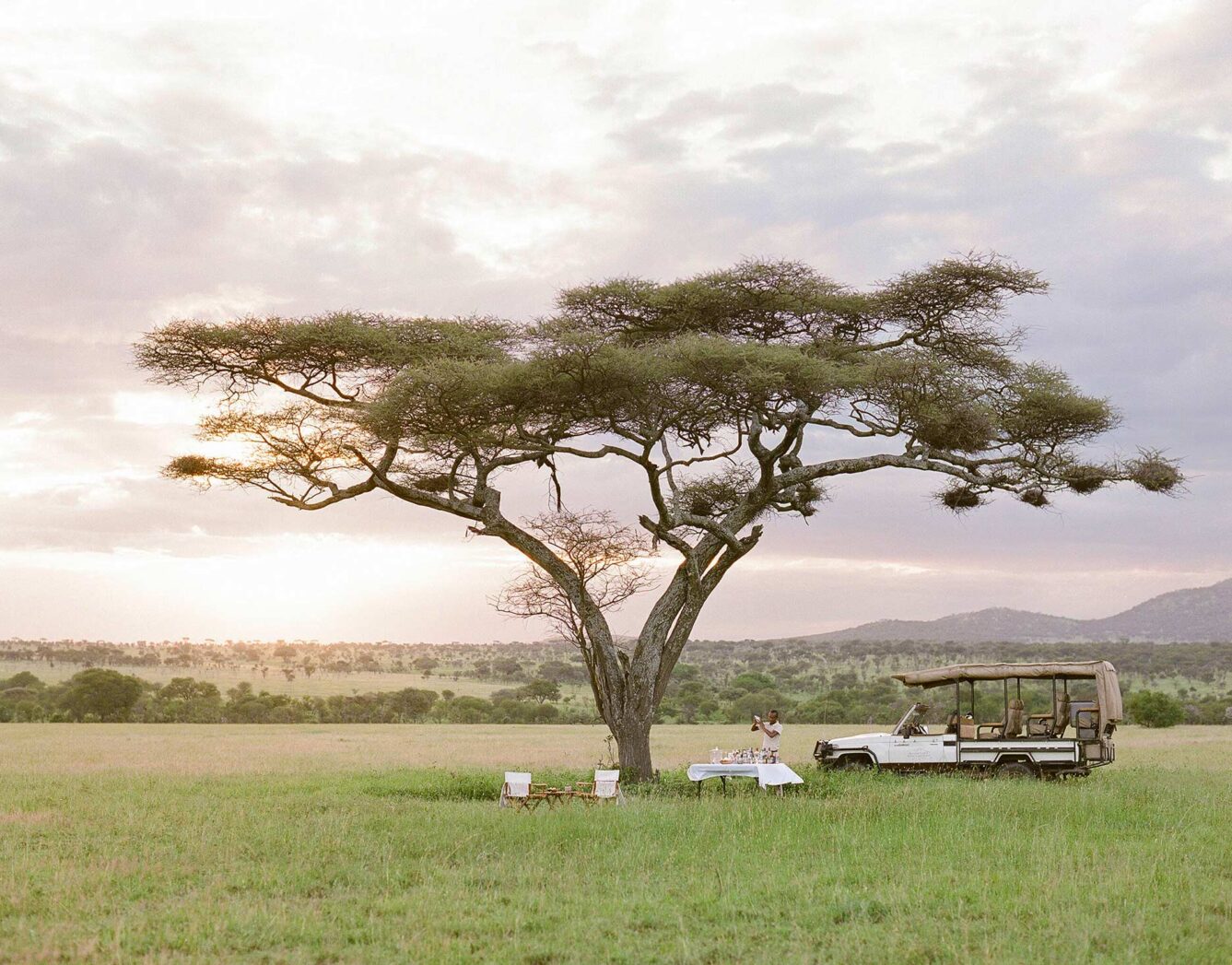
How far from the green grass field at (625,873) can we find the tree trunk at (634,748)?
0.75 m

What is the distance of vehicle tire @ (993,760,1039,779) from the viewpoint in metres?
22.3

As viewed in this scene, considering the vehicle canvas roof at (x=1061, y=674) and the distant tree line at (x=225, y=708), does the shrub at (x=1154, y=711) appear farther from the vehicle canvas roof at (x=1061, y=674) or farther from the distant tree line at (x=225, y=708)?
the vehicle canvas roof at (x=1061, y=674)

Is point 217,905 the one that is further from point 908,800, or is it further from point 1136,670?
point 1136,670

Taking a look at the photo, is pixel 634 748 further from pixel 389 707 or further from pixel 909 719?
pixel 389 707

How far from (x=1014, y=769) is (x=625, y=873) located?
12133 millimetres

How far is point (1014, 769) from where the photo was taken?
22.4 m

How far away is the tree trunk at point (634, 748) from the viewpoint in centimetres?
2198

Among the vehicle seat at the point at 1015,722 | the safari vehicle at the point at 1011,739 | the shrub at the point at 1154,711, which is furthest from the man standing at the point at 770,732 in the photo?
the shrub at the point at 1154,711

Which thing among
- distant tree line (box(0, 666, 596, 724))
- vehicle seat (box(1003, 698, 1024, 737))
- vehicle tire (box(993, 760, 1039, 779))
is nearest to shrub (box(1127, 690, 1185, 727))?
distant tree line (box(0, 666, 596, 724))

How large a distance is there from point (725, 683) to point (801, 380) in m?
64.3

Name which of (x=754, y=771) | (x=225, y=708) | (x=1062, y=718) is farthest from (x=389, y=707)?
(x=754, y=771)

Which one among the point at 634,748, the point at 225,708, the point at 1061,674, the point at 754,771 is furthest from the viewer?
the point at 225,708

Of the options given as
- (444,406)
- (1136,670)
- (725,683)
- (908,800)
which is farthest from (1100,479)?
(1136,670)

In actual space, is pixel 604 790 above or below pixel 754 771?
below
